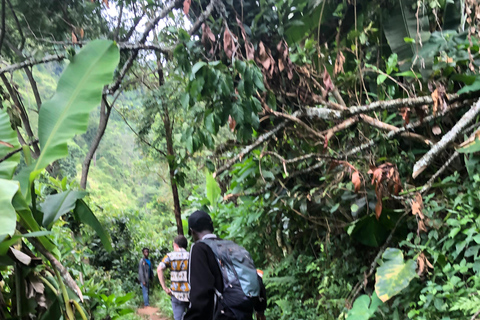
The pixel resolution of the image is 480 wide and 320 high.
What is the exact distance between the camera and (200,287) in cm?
197

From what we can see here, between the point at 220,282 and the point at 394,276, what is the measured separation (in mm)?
1275

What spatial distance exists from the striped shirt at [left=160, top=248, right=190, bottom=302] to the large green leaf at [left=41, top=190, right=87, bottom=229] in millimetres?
2070

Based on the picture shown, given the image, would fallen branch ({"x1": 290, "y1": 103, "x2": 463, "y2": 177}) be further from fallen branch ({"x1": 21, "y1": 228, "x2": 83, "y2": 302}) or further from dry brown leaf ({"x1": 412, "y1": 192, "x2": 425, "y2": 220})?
fallen branch ({"x1": 21, "y1": 228, "x2": 83, "y2": 302})

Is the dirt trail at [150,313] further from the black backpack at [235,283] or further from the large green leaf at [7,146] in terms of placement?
the large green leaf at [7,146]

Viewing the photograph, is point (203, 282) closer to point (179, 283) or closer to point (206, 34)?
point (179, 283)

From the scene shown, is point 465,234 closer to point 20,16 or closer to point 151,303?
point 20,16

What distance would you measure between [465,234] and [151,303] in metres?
7.82

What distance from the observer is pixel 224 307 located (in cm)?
203

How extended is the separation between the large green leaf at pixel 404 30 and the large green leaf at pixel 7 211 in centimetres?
309

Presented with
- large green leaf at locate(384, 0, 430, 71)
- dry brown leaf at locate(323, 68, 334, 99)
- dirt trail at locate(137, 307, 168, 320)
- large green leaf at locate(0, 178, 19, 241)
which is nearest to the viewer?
large green leaf at locate(0, 178, 19, 241)

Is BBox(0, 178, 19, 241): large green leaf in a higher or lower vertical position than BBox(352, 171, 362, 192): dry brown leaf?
higher

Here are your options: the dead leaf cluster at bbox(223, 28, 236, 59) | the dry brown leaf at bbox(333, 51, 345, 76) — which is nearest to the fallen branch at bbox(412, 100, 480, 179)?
the dry brown leaf at bbox(333, 51, 345, 76)

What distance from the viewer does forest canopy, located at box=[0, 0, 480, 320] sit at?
1.67 m

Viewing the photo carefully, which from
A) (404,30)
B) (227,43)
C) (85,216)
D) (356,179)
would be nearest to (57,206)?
(85,216)
